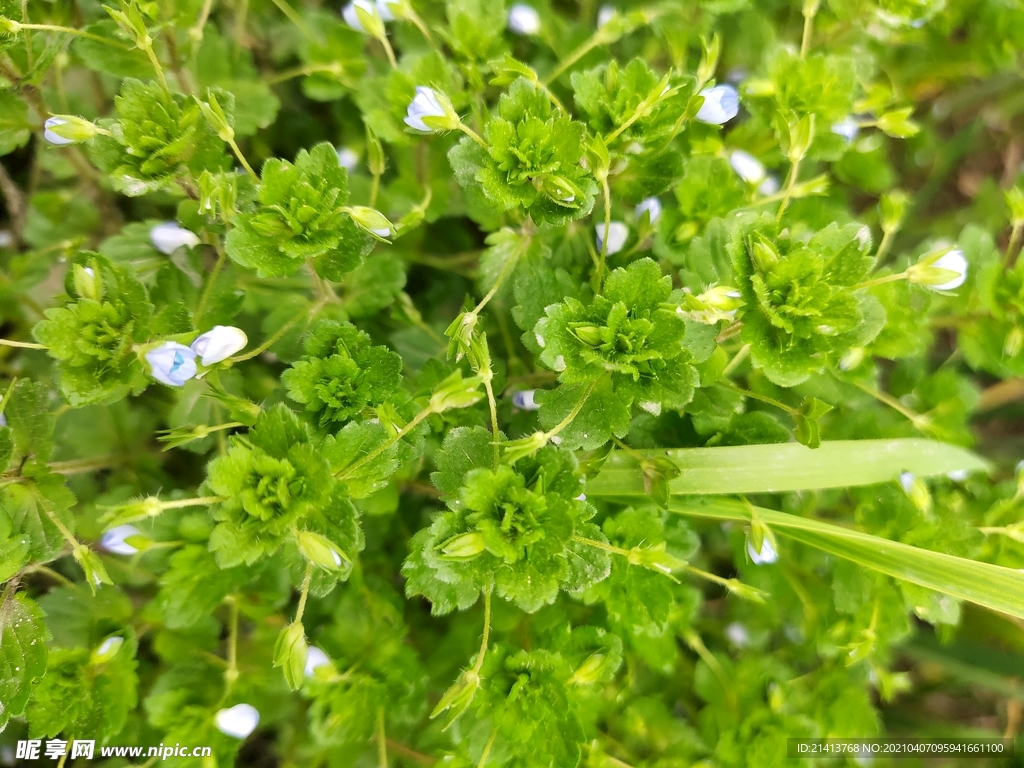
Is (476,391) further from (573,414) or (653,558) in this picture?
(653,558)

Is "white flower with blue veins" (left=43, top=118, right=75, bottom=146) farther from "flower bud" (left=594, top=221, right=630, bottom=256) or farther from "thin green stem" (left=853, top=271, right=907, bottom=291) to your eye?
"thin green stem" (left=853, top=271, right=907, bottom=291)

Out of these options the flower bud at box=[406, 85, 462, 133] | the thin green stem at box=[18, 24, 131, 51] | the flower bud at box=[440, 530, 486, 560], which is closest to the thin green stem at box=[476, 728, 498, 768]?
the flower bud at box=[440, 530, 486, 560]

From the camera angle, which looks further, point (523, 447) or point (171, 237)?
point (171, 237)

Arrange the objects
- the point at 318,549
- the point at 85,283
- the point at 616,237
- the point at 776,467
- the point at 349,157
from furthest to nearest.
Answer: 1. the point at 349,157
2. the point at 616,237
3. the point at 776,467
4. the point at 85,283
5. the point at 318,549

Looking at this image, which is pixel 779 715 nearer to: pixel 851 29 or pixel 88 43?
pixel 851 29

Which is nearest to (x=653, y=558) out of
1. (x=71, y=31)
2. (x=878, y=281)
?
(x=878, y=281)

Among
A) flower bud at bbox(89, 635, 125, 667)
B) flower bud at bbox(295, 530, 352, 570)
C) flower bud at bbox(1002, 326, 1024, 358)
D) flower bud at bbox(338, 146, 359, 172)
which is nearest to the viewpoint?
flower bud at bbox(295, 530, 352, 570)

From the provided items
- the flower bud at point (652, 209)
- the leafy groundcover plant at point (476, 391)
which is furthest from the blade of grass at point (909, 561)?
the flower bud at point (652, 209)
